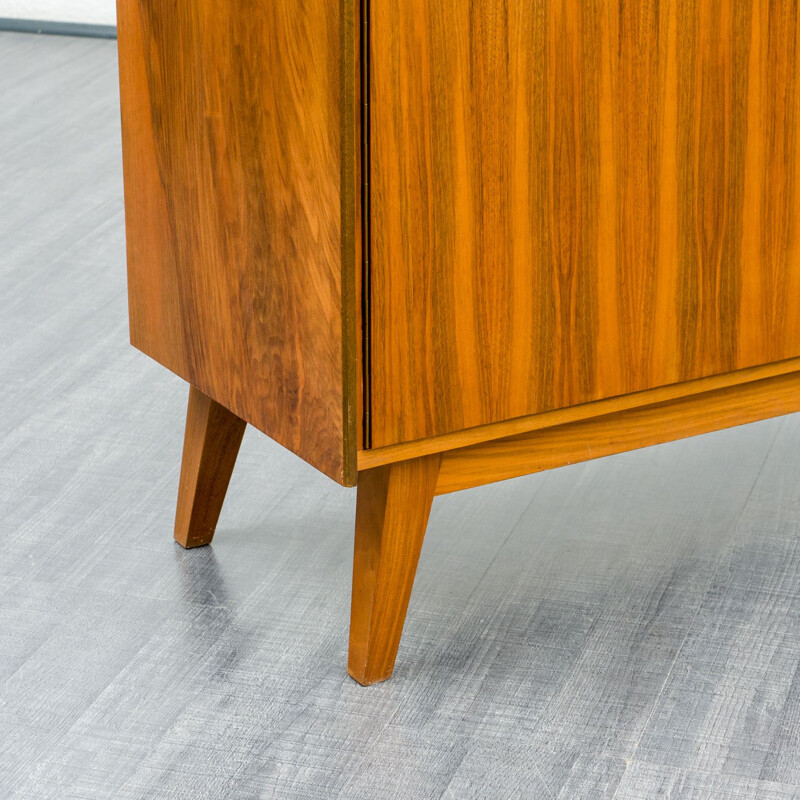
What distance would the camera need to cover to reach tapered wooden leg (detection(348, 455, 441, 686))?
1.14 m

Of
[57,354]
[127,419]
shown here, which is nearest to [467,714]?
[127,419]

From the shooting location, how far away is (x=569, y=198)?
1.08 meters

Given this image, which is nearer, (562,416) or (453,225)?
(453,225)

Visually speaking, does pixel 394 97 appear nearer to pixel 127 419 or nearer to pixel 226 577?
pixel 226 577

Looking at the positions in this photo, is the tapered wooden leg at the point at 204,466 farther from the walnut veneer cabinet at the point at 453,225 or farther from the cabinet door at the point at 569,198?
the cabinet door at the point at 569,198

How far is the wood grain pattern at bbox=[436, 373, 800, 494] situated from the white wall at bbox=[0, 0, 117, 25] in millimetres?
2832

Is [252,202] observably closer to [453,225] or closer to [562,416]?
[453,225]

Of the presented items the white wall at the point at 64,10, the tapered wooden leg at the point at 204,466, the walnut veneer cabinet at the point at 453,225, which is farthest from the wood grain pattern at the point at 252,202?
the white wall at the point at 64,10

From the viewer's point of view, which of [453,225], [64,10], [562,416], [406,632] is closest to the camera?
[453,225]

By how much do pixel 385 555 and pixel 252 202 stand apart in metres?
0.32

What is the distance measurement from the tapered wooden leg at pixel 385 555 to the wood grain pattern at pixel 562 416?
0.11ft

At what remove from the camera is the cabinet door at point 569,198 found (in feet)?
→ 3.31

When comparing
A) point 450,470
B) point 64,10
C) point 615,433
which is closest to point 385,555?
point 450,470

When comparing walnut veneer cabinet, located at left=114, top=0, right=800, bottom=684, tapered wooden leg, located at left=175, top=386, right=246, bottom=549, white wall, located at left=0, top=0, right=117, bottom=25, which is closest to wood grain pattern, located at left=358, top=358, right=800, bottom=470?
walnut veneer cabinet, located at left=114, top=0, right=800, bottom=684
